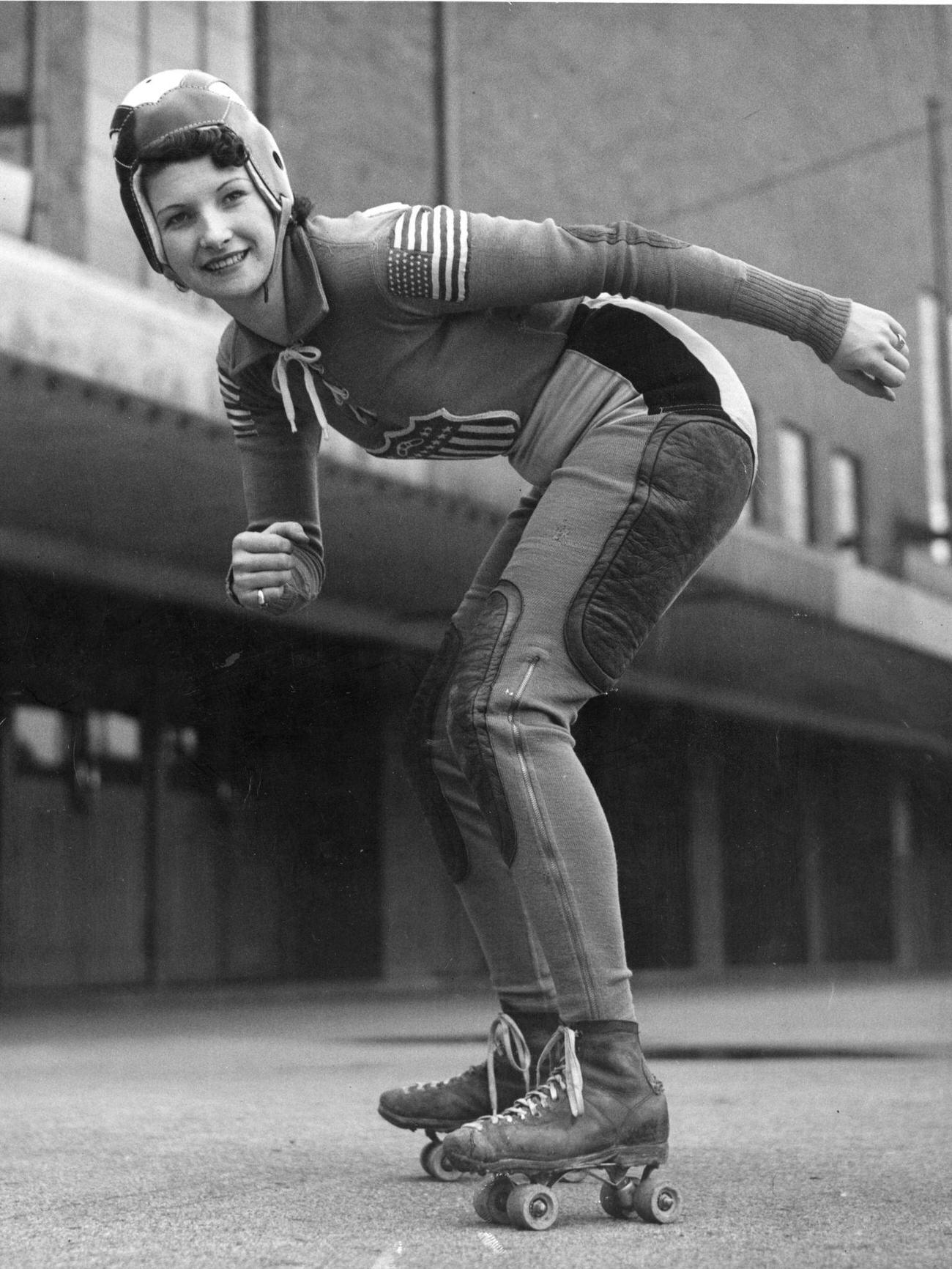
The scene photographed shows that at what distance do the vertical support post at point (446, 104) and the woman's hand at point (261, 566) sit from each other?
745 cm

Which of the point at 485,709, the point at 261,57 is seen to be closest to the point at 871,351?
the point at 485,709

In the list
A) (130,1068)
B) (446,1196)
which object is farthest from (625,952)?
(130,1068)

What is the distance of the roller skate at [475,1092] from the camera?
2133 millimetres

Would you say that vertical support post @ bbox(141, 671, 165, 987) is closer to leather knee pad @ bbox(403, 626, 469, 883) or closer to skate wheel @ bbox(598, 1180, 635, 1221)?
leather knee pad @ bbox(403, 626, 469, 883)

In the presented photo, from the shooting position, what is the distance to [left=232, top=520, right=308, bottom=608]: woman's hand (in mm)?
2082

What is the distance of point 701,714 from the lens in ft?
36.1

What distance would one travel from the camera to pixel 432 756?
221 centimetres

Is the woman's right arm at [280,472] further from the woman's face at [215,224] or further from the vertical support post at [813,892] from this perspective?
the vertical support post at [813,892]

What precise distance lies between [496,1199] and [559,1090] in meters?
0.14

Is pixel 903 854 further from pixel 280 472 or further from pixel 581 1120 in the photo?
pixel 581 1120

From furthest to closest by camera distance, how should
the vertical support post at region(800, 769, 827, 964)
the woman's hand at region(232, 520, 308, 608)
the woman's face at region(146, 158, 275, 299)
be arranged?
the vertical support post at region(800, 769, 827, 964)
the woman's hand at region(232, 520, 308, 608)
the woman's face at region(146, 158, 275, 299)

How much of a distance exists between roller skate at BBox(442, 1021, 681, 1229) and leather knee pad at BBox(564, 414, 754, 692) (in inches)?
17.0

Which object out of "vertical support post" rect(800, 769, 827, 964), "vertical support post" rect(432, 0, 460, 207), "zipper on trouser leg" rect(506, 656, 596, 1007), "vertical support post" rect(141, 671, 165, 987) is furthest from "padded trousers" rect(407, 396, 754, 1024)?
"vertical support post" rect(800, 769, 827, 964)

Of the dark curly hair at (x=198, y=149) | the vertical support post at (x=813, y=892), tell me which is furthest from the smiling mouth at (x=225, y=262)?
the vertical support post at (x=813, y=892)
